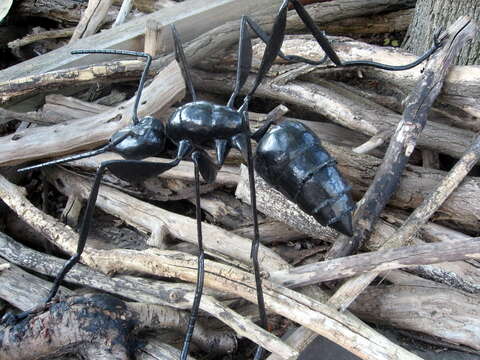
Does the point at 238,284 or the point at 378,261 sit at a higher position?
the point at 378,261

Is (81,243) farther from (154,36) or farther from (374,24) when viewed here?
(374,24)

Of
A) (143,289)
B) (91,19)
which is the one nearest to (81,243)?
(143,289)

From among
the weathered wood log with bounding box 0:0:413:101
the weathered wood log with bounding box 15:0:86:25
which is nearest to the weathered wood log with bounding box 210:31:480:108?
the weathered wood log with bounding box 0:0:413:101

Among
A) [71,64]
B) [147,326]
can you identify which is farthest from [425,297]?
[71,64]

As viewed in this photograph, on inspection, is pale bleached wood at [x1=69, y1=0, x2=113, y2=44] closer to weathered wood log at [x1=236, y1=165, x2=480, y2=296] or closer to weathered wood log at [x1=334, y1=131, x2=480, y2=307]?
weathered wood log at [x1=236, y1=165, x2=480, y2=296]

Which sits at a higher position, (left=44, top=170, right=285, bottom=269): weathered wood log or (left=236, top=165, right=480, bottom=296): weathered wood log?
(left=236, top=165, right=480, bottom=296): weathered wood log

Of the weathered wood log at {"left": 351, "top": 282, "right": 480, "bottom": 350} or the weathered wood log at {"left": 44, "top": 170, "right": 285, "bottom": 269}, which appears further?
the weathered wood log at {"left": 44, "top": 170, "right": 285, "bottom": 269}
